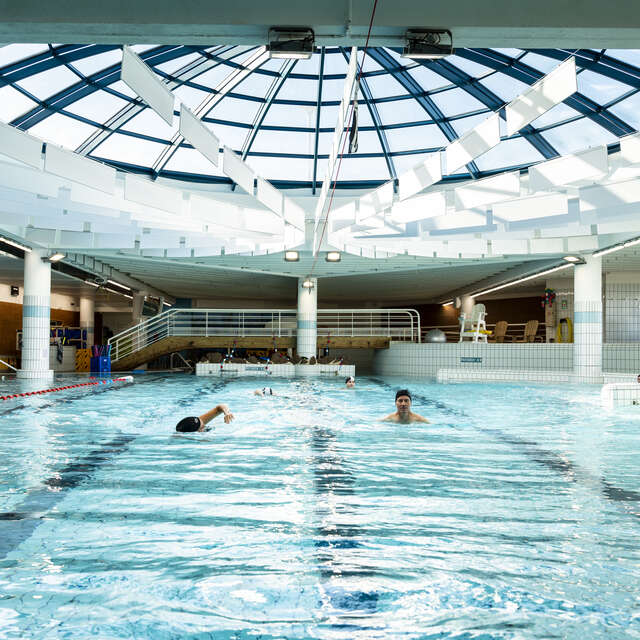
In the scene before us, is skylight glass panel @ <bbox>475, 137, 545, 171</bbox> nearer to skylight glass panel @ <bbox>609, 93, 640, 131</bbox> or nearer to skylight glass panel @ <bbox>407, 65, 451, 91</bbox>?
skylight glass panel @ <bbox>407, 65, 451, 91</bbox>

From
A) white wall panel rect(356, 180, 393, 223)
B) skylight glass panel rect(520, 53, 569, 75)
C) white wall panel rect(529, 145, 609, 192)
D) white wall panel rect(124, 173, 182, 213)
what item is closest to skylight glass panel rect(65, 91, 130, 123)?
white wall panel rect(124, 173, 182, 213)

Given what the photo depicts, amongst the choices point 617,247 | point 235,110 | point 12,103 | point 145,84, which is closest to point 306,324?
point 235,110

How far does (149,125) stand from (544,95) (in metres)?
7.76

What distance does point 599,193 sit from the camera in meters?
9.19

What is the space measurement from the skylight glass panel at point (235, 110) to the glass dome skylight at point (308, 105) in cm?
3

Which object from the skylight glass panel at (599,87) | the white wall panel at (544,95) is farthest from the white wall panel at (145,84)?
the skylight glass panel at (599,87)

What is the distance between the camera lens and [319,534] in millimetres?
3049

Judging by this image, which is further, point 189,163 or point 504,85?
point 189,163

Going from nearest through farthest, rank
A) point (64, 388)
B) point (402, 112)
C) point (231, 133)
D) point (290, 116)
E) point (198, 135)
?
point (198, 135) → point (402, 112) → point (290, 116) → point (64, 388) → point (231, 133)

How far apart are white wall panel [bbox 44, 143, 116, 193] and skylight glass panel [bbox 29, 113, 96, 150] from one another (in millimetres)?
1989

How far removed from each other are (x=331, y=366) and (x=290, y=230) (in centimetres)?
520

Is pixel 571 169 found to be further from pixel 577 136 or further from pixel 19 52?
pixel 19 52

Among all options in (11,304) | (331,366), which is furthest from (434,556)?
(11,304)

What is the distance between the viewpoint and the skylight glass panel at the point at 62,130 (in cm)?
988
